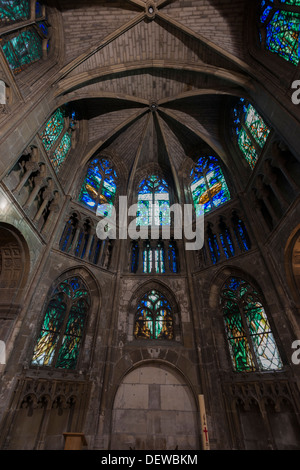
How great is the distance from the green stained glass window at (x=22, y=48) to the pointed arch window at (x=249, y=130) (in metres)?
7.65

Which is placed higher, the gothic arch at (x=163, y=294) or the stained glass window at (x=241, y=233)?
the stained glass window at (x=241, y=233)

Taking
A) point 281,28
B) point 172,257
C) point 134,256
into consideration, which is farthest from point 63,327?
point 281,28

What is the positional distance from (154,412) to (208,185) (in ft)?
29.4

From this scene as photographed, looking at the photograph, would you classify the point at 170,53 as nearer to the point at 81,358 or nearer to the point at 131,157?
the point at 131,157

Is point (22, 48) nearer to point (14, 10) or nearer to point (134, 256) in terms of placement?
point (14, 10)

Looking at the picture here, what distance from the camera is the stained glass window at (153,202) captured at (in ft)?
36.7

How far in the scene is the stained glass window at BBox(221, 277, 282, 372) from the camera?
636 cm

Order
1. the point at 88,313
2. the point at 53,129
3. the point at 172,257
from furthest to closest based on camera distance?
1. the point at 172,257
2. the point at 53,129
3. the point at 88,313

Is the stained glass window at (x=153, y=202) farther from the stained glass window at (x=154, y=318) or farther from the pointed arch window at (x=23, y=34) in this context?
the pointed arch window at (x=23, y=34)

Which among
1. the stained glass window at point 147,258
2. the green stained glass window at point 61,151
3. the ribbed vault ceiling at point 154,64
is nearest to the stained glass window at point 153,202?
the stained glass window at point 147,258

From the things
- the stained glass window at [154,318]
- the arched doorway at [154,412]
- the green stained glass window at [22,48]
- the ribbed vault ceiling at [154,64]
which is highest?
the ribbed vault ceiling at [154,64]

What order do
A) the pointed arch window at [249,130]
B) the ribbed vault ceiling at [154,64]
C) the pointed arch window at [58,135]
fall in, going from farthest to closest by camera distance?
1. the pointed arch window at [58,135]
2. the ribbed vault ceiling at [154,64]
3. the pointed arch window at [249,130]

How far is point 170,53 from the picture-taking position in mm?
9180

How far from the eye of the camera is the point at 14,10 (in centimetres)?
636
